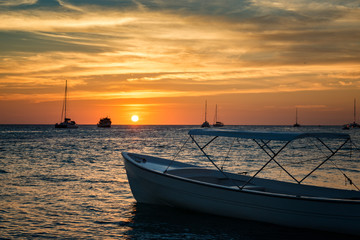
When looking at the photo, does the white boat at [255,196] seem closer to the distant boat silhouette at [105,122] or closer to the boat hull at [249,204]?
the boat hull at [249,204]

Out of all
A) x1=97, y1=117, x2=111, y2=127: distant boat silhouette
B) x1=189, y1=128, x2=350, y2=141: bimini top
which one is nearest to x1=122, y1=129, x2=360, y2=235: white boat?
x1=189, y1=128, x2=350, y2=141: bimini top

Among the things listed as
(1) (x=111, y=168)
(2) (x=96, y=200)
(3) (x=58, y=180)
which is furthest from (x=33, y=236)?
(1) (x=111, y=168)

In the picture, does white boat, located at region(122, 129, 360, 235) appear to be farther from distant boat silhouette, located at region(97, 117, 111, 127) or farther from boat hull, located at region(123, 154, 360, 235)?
distant boat silhouette, located at region(97, 117, 111, 127)

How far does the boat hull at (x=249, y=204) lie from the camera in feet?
33.0

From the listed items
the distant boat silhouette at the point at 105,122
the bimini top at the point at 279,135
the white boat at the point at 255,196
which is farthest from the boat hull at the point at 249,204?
the distant boat silhouette at the point at 105,122

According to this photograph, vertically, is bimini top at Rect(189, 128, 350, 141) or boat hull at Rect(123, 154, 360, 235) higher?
bimini top at Rect(189, 128, 350, 141)

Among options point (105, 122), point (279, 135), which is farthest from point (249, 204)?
point (105, 122)

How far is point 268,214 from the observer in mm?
11016

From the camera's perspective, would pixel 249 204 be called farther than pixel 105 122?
No

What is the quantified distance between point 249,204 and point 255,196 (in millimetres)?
388

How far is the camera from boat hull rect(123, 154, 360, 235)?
33.0 feet

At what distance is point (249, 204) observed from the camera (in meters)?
11.3

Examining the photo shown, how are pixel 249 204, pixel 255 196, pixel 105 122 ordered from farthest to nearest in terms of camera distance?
pixel 105 122 → pixel 249 204 → pixel 255 196

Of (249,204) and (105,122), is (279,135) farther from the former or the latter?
(105,122)
